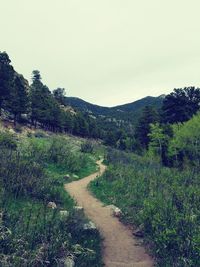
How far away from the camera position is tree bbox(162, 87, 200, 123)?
5106 centimetres

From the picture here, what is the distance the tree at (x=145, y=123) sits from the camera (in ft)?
179

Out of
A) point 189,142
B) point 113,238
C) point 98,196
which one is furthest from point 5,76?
point 113,238

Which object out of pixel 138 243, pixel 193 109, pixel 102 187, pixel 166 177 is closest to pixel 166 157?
pixel 193 109

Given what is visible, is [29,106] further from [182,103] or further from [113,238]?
[113,238]

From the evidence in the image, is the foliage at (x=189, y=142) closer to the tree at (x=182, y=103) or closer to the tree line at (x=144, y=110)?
the tree line at (x=144, y=110)

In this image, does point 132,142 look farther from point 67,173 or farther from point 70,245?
point 70,245

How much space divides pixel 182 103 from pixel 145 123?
6.62 meters

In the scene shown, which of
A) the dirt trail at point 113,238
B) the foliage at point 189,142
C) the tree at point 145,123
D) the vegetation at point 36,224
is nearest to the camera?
the vegetation at point 36,224

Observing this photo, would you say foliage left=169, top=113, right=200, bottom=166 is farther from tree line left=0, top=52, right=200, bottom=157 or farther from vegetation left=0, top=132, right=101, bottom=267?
vegetation left=0, top=132, right=101, bottom=267

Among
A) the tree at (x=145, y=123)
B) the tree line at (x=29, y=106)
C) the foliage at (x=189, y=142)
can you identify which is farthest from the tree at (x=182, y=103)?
the tree line at (x=29, y=106)

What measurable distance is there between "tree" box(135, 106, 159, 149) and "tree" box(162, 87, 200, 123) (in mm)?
2941

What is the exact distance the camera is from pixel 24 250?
37.4 ft

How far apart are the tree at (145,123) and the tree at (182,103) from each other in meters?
2.94

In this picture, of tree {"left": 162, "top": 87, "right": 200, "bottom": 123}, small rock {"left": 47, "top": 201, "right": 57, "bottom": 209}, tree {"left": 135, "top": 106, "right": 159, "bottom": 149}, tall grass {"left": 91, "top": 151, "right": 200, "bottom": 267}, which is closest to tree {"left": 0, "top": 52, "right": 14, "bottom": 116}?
tree {"left": 135, "top": 106, "right": 159, "bottom": 149}
